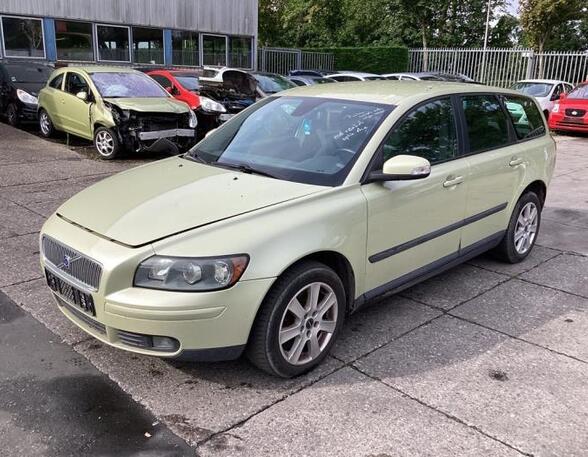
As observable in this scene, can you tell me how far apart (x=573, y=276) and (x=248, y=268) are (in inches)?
138

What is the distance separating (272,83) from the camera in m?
14.4

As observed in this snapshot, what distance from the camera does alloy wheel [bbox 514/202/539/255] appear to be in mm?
5211

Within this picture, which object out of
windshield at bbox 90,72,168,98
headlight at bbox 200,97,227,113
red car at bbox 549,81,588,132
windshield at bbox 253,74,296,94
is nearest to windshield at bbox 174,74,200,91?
headlight at bbox 200,97,227,113

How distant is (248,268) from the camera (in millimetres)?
2885

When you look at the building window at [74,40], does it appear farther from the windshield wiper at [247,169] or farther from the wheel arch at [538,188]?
the wheel arch at [538,188]

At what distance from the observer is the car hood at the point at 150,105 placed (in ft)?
32.6

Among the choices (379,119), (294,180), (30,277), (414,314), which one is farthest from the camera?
(30,277)

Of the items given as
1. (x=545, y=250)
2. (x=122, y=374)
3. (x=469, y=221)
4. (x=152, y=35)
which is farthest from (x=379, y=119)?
(x=152, y=35)

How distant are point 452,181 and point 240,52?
22810 millimetres

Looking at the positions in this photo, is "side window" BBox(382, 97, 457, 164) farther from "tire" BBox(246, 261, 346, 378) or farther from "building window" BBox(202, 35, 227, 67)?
"building window" BBox(202, 35, 227, 67)

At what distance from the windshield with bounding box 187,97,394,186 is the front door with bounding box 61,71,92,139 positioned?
705cm

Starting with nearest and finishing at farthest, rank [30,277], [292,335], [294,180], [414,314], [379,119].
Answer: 1. [292,335]
2. [294,180]
3. [379,119]
4. [414,314]
5. [30,277]

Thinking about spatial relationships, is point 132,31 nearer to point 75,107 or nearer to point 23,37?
point 23,37

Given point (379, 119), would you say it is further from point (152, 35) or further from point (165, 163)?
point (152, 35)
